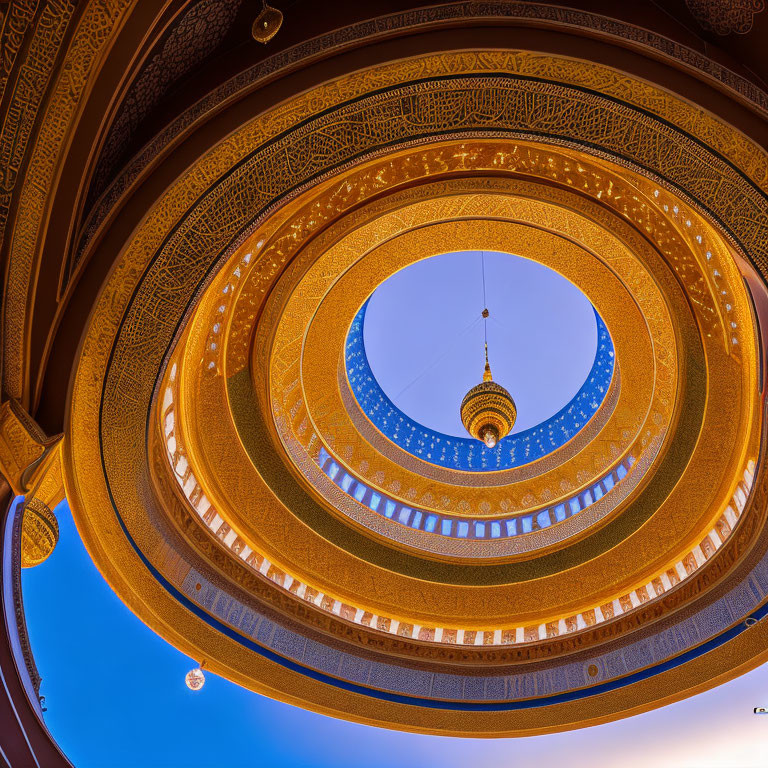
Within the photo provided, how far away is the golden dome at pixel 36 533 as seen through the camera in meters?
3.53

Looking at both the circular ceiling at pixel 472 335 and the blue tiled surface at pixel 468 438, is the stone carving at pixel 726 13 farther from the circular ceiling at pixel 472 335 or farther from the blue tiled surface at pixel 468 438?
the circular ceiling at pixel 472 335

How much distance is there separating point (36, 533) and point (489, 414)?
5758mm

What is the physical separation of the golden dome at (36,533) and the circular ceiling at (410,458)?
1.06 feet

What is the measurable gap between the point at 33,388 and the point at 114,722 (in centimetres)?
296

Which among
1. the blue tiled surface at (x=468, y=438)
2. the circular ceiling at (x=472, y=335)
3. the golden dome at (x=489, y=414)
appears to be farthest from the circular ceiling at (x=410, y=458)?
the circular ceiling at (x=472, y=335)

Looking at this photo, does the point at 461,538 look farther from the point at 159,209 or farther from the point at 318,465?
the point at 159,209

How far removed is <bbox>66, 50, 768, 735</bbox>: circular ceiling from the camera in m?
3.83

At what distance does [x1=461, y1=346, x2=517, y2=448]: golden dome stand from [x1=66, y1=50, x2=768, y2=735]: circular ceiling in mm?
1249

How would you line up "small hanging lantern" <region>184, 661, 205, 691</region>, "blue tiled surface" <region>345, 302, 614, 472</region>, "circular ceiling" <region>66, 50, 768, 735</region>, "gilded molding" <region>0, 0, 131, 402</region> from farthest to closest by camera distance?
"blue tiled surface" <region>345, 302, 614, 472</region> < "small hanging lantern" <region>184, 661, 205, 691</region> < "circular ceiling" <region>66, 50, 768, 735</region> < "gilded molding" <region>0, 0, 131, 402</region>

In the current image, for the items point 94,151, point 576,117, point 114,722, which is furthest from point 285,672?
point 576,117

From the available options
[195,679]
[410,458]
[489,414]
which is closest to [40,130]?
[195,679]

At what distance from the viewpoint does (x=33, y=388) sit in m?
3.47

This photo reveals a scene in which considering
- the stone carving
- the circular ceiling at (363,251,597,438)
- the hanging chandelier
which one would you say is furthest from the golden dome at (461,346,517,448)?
the stone carving

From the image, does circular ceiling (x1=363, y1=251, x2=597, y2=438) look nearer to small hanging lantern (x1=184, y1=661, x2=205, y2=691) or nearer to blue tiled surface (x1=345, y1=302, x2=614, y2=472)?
blue tiled surface (x1=345, y1=302, x2=614, y2=472)
